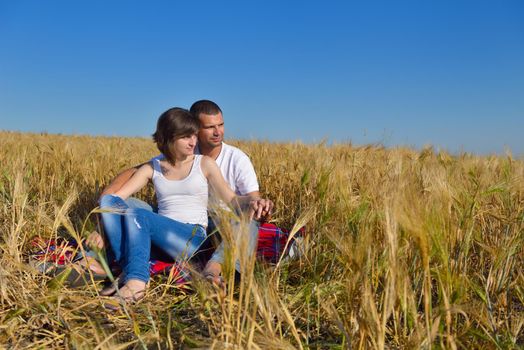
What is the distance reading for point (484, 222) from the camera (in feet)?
6.81

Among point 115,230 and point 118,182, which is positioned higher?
point 118,182

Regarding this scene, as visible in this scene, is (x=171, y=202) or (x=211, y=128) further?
(x=211, y=128)

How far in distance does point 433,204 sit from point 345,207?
0.63m

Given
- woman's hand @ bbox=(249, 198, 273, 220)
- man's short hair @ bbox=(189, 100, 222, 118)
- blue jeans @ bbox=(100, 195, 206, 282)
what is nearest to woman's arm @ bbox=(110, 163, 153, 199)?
blue jeans @ bbox=(100, 195, 206, 282)

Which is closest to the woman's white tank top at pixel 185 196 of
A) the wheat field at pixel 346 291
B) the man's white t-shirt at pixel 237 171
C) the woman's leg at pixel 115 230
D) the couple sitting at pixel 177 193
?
the couple sitting at pixel 177 193

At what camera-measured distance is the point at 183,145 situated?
2492 mm

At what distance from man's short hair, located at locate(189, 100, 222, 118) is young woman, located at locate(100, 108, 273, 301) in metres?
0.22

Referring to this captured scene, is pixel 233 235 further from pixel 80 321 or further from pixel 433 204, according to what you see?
pixel 80 321

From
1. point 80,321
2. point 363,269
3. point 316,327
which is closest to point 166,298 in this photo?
point 80,321

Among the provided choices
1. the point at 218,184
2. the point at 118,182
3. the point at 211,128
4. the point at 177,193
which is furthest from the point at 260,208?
the point at 118,182

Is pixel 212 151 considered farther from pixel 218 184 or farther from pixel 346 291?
pixel 346 291

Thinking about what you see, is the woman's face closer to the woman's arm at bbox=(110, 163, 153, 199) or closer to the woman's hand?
the woman's arm at bbox=(110, 163, 153, 199)

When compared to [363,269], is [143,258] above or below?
below

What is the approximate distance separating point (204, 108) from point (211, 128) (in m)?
0.13
